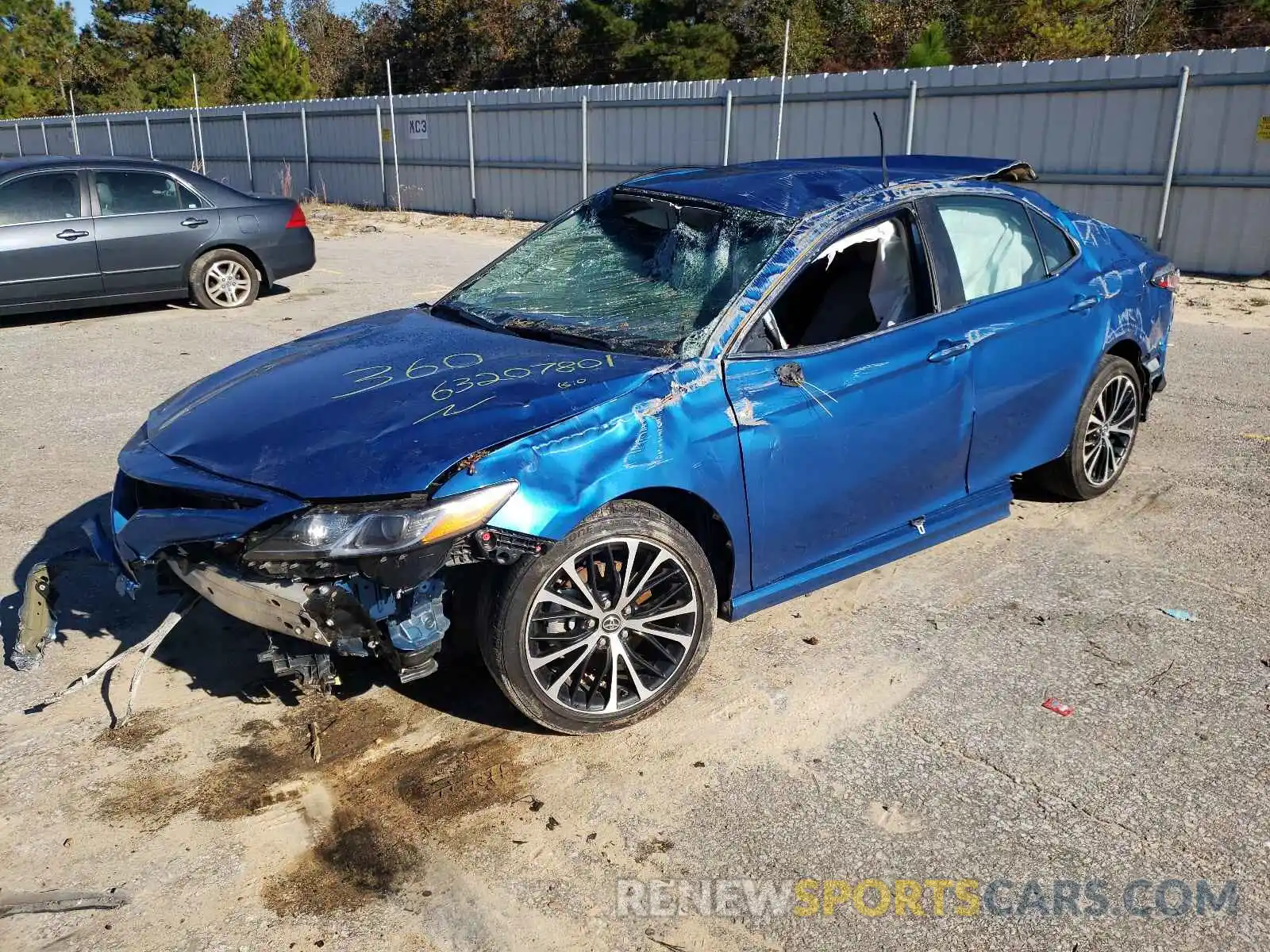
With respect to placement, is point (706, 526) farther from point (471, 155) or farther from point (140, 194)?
point (471, 155)

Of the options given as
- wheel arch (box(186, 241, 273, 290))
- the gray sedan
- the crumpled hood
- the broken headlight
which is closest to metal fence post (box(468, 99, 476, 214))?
the gray sedan

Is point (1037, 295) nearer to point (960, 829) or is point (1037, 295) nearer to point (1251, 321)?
point (960, 829)

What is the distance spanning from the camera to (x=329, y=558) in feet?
9.95

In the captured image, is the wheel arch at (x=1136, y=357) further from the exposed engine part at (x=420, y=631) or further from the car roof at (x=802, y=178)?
the exposed engine part at (x=420, y=631)

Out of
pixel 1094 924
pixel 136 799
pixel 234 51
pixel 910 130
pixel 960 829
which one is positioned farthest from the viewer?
pixel 234 51

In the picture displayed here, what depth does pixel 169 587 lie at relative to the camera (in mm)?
3605

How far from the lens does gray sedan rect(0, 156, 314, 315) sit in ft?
31.6

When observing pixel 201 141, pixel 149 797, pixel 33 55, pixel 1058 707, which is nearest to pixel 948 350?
pixel 1058 707

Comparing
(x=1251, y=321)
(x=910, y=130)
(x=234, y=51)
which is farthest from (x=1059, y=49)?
(x=234, y=51)

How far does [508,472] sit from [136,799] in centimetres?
151

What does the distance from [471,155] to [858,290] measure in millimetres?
18201

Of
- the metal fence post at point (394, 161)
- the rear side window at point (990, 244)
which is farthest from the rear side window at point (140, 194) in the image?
the metal fence post at point (394, 161)

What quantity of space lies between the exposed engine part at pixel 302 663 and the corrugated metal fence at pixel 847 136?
40.3 feet

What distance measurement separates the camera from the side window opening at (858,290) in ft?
13.0
